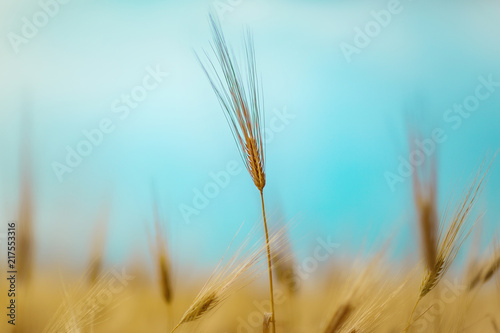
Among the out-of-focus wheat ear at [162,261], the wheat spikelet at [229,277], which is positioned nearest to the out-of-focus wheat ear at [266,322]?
the wheat spikelet at [229,277]

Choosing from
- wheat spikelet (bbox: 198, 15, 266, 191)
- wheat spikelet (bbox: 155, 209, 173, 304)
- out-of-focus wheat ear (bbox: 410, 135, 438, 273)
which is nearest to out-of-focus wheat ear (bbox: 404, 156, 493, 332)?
out-of-focus wheat ear (bbox: 410, 135, 438, 273)

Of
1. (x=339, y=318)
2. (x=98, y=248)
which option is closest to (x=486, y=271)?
(x=339, y=318)

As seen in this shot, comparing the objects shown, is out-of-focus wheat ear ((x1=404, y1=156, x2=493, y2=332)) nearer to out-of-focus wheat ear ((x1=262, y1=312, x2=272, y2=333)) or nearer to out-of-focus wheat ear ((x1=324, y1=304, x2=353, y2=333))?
out-of-focus wheat ear ((x1=324, y1=304, x2=353, y2=333))

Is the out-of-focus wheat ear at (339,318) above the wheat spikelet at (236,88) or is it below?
Result: below

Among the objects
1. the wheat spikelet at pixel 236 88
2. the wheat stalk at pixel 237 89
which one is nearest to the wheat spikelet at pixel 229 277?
the wheat stalk at pixel 237 89

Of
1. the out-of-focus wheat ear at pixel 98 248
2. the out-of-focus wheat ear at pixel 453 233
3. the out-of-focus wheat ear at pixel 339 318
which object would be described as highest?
the out-of-focus wheat ear at pixel 98 248

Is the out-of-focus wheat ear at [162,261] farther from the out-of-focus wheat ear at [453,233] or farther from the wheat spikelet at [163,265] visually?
the out-of-focus wheat ear at [453,233]

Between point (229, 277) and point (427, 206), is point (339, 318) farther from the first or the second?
point (427, 206)

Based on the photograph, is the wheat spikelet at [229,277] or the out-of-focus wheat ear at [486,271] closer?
the wheat spikelet at [229,277]
